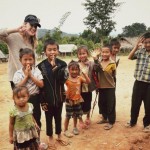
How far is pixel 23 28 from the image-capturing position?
4.00 meters

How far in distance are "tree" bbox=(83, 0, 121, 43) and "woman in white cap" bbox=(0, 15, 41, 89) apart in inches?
1949

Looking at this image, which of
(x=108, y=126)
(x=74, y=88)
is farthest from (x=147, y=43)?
(x=108, y=126)

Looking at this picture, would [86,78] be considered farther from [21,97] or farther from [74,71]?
[21,97]

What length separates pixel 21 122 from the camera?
11.4 feet

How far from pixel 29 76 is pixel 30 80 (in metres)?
0.13

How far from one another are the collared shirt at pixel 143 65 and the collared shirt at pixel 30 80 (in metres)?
2.02

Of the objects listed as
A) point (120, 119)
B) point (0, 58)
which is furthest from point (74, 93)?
point (0, 58)

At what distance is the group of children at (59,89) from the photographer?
3.51m

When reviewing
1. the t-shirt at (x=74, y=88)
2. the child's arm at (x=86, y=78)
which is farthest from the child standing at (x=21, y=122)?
the child's arm at (x=86, y=78)

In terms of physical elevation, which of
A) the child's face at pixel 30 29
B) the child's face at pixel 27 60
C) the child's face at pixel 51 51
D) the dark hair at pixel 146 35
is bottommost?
the child's face at pixel 27 60

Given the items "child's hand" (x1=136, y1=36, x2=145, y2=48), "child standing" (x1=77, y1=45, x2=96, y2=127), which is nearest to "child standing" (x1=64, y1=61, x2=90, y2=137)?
"child standing" (x1=77, y1=45, x2=96, y2=127)

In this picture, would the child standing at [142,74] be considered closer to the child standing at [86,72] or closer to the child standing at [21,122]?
the child standing at [86,72]

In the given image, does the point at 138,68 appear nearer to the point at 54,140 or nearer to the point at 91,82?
the point at 91,82

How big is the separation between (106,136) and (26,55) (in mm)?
2243
